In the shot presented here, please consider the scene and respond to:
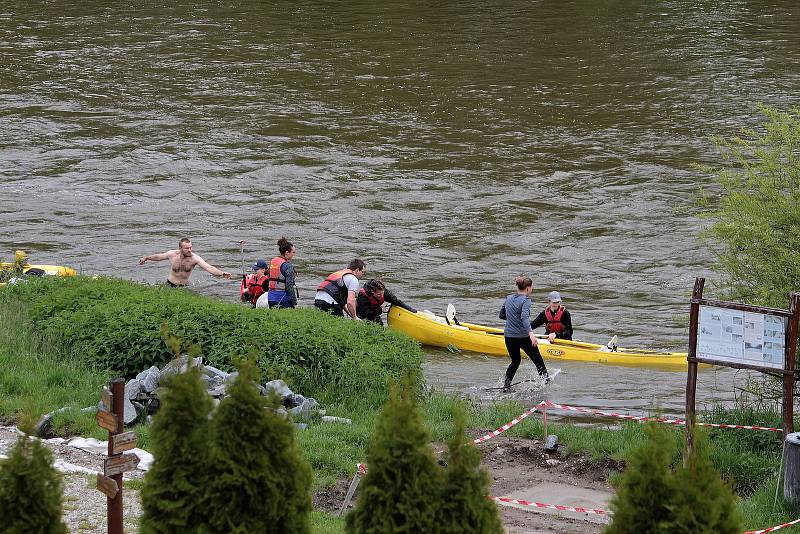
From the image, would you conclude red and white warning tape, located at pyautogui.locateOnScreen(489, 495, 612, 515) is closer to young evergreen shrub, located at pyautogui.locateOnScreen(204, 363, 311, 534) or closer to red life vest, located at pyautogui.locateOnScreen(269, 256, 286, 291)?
young evergreen shrub, located at pyautogui.locateOnScreen(204, 363, 311, 534)

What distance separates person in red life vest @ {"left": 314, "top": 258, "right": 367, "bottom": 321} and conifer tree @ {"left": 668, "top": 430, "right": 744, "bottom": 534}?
11686mm

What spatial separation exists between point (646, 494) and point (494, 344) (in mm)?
12732

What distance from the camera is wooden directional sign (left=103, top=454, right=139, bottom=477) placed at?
25.3ft

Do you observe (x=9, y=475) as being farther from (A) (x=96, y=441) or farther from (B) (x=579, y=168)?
(B) (x=579, y=168)

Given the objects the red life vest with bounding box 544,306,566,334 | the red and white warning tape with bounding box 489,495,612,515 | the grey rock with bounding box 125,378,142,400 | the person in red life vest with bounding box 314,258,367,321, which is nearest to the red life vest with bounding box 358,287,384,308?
the person in red life vest with bounding box 314,258,367,321

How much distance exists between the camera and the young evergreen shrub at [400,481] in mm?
6633

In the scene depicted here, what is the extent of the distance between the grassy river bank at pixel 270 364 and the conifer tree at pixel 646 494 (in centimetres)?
446

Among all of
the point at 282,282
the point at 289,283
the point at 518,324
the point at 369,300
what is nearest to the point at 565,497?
the point at 518,324

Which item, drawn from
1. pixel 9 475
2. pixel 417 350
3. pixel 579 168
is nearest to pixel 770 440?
pixel 417 350

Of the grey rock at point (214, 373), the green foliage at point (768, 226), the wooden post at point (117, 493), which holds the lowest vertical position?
the grey rock at point (214, 373)

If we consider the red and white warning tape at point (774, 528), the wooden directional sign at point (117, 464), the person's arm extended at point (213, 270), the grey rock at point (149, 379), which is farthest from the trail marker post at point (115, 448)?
the person's arm extended at point (213, 270)

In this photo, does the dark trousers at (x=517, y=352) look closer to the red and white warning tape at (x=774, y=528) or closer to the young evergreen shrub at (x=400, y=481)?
the red and white warning tape at (x=774, y=528)

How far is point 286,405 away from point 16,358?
3292 millimetres

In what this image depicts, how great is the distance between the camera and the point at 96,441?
1095 cm
